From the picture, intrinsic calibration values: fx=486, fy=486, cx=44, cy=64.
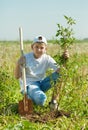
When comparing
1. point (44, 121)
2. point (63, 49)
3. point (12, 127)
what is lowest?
point (44, 121)

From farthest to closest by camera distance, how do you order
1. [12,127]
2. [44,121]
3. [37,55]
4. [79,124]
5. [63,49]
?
[37,55] → [63,49] → [44,121] → [79,124] → [12,127]

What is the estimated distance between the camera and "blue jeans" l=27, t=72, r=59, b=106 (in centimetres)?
618

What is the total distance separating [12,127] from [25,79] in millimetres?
2709

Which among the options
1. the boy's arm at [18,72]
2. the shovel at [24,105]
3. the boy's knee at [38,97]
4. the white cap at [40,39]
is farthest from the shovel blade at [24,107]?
the white cap at [40,39]

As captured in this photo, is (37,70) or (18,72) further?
(37,70)

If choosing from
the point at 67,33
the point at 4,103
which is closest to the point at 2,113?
the point at 4,103

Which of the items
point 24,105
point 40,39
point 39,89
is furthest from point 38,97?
point 40,39

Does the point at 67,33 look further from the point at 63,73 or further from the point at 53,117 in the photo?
the point at 53,117

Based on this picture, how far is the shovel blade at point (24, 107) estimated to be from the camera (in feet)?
19.8

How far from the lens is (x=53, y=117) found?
582 cm

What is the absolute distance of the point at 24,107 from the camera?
601cm

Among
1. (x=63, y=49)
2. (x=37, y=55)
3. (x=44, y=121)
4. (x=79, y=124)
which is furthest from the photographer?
(x=37, y=55)

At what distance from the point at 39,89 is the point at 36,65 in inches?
12.7

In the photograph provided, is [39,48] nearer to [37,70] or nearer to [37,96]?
[37,70]
